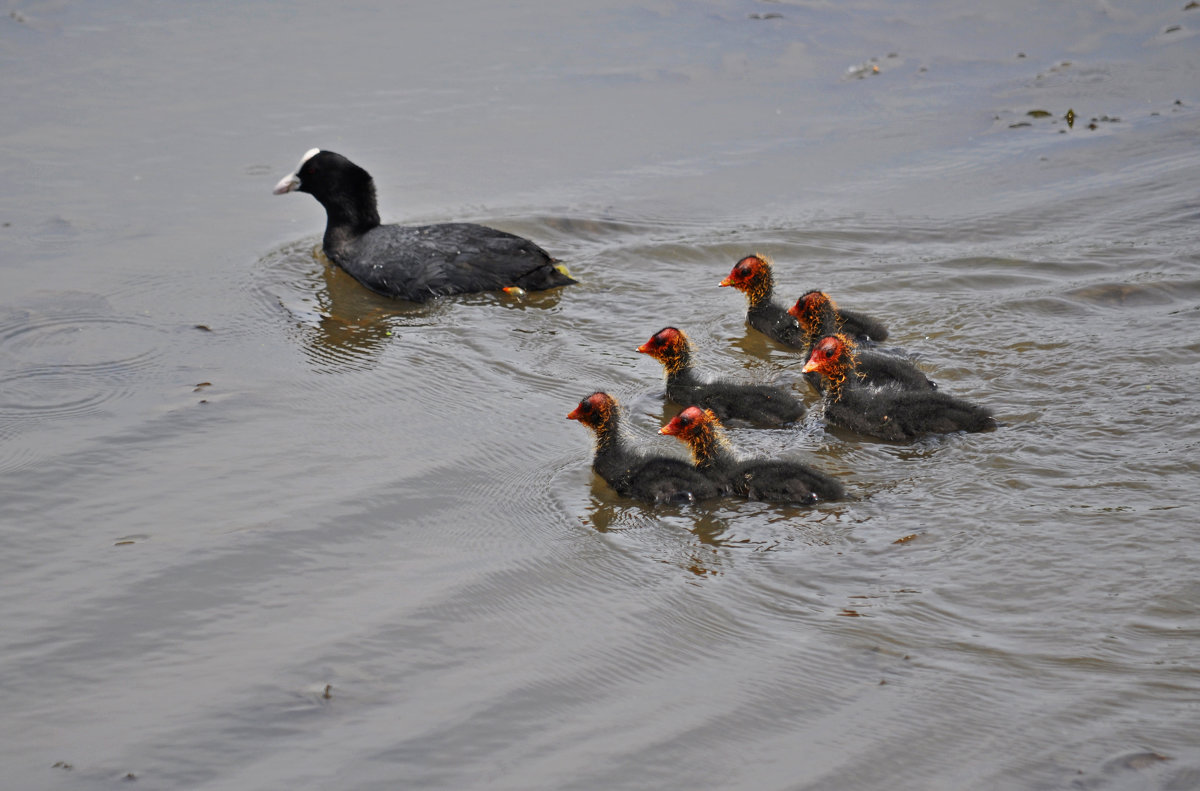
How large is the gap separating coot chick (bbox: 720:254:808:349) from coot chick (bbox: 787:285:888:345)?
142 mm

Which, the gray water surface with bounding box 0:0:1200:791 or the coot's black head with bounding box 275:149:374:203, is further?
the coot's black head with bounding box 275:149:374:203

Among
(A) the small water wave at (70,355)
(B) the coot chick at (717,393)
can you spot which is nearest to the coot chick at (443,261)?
(A) the small water wave at (70,355)

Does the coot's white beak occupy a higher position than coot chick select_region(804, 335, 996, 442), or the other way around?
the coot's white beak

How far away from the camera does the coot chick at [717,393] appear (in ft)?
20.3

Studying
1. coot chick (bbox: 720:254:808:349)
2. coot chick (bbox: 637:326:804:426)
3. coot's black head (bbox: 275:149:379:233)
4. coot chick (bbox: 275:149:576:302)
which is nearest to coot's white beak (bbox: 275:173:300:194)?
coot's black head (bbox: 275:149:379:233)

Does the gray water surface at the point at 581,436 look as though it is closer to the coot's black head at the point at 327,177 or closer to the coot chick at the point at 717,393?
the coot chick at the point at 717,393

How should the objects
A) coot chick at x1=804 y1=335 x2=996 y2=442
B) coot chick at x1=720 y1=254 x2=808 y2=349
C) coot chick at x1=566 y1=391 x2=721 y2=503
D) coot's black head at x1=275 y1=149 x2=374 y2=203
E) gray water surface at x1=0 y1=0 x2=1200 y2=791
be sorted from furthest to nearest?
coot's black head at x1=275 y1=149 x2=374 y2=203
coot chick at x1=720 y1=254 x2=808 y2=349
coot chick at x1=804 y1=335 x2=996 y2=442
coot chick at x1=566 y1=391 x2=721 y2=503
gray water surface at x1=0 y1=0 x2=1200 y2=791

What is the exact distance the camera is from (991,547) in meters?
4.64

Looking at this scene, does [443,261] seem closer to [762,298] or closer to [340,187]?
[340,187]

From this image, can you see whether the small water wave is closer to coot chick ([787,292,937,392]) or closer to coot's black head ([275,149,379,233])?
coot's black head ([275,149,379,233])

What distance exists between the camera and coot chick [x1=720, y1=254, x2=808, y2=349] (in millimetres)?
7211

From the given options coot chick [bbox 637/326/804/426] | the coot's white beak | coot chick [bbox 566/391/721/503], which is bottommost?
coot chick [bbox 566/391/721/503]

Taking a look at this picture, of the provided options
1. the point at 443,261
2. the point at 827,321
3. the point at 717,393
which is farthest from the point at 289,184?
the point at 827,321

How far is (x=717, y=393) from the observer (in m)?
6.23
